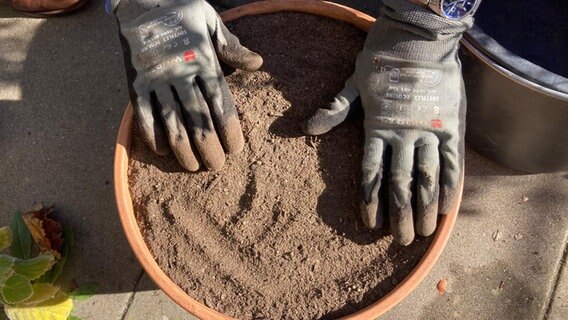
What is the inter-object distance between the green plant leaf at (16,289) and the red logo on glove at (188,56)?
2.56 ft

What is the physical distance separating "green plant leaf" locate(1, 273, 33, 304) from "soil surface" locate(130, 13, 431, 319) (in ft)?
1.29

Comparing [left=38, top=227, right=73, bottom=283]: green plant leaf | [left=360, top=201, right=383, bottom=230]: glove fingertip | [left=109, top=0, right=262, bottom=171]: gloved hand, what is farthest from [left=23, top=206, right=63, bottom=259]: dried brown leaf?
[left=360, top=201, right=383, bottom=230]: glove fingertip

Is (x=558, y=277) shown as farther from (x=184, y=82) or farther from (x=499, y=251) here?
(x=184, y=82)

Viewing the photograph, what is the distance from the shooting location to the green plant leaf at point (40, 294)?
1.70m

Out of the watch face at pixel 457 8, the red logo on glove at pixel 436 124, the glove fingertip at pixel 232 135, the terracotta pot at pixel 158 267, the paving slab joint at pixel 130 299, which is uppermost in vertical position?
the watch face at pixel 457 8

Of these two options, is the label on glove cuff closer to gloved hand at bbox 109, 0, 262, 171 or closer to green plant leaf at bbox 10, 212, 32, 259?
gloved hand at bbox 109, 0, 262, 171

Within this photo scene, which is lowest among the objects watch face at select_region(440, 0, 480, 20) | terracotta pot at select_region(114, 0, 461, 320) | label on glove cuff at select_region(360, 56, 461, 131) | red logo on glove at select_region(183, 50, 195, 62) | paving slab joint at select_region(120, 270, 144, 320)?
paving slab joint at select_region(120, 270, 144, 320)

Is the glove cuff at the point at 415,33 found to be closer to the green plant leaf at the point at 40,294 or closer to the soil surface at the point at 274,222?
the soil surface at the point at 274,222

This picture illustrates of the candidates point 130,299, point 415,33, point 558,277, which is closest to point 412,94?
point 415,33

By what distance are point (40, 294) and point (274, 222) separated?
0.77 meters

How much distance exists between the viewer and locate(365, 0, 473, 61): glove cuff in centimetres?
150

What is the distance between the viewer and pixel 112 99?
2.20 m

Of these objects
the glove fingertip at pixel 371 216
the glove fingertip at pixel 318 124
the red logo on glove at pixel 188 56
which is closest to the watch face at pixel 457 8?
the glove fingertip at pixel 318 124

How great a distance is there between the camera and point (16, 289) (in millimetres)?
1623
